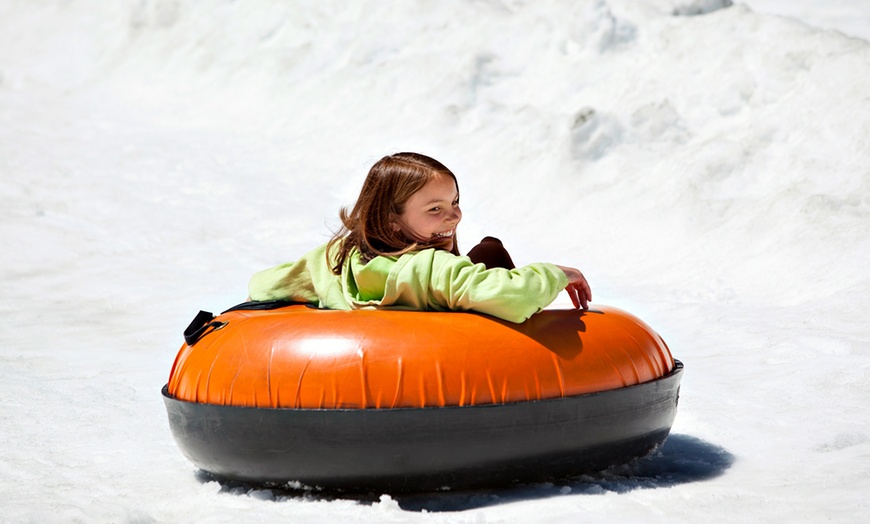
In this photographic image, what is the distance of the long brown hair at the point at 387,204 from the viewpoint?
3.51 meters

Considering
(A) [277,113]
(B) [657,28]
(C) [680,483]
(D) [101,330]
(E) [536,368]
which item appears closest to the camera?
(E) [536,368]

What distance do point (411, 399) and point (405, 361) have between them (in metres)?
0.12

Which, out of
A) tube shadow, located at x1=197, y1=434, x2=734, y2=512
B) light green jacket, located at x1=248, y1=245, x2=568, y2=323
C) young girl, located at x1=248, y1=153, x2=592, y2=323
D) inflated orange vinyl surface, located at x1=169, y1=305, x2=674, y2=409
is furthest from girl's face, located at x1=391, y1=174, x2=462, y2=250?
tube shadow, located at x1=197, y1=434, x2=734, y2=512

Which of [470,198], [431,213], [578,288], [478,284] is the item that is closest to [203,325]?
[431,213]

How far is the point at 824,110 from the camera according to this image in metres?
→ 9.39

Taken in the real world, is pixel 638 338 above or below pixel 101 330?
above

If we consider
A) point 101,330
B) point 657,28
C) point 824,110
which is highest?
point 657,28

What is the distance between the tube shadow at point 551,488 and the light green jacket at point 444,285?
0.60m

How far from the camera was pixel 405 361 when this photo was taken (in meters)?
3.08

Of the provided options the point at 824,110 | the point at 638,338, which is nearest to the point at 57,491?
the point at 638,338

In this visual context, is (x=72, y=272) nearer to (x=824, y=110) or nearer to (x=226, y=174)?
(x=226, y=174)

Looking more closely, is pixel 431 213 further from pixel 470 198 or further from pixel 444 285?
pixel 470 198

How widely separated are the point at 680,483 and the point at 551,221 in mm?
6330

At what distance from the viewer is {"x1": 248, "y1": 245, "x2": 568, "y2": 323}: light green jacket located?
318 cm
